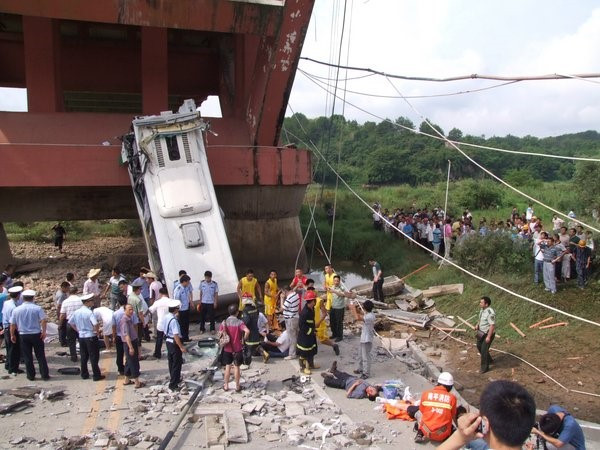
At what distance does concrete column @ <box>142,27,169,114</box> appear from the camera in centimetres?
1566

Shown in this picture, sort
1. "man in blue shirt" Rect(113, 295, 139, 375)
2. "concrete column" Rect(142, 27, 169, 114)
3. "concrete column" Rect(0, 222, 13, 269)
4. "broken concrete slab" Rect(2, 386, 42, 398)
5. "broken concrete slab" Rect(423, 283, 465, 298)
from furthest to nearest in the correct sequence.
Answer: "concrete column" Rect(0, 222, 13, 269)
"concrete column" Rect(142, 27, 169, 114)
"broken concrete slab" Rect(423, 283, 465, 298)
"man in blue shirt" Rect(113, 295, 139, 375)
"broken concrete slab" Rect(2, 386, 42, 398)

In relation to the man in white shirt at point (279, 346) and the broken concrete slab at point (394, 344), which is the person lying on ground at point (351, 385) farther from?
the broken concrete slab at point (394, 344)

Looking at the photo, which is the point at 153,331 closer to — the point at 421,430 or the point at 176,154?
the point at 176,154

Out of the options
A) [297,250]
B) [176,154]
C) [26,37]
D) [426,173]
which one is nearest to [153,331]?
[176,154]

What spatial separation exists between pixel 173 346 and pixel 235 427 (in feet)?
5.28

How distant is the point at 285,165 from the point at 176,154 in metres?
4.16

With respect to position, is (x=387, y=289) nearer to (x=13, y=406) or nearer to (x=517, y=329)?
(x=517, y=329)

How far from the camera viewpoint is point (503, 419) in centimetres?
268

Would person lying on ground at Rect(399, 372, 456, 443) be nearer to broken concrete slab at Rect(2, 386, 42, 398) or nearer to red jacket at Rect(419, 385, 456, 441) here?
red jacket at Rect(419, 385, 456, 441)

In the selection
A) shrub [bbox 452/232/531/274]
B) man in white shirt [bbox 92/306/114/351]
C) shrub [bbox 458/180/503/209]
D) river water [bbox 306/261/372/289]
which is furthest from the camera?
shrub [bbox 458/180/503/209]

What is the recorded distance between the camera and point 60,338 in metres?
9.48

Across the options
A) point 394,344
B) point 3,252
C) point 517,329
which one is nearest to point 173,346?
point 394,344

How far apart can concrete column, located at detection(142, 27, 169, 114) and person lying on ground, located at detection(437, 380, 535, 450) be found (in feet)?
46.6

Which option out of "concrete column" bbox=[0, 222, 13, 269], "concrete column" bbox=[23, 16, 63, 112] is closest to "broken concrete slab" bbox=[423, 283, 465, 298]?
"concrete column" bbox=[23, 16, 63, 112]
